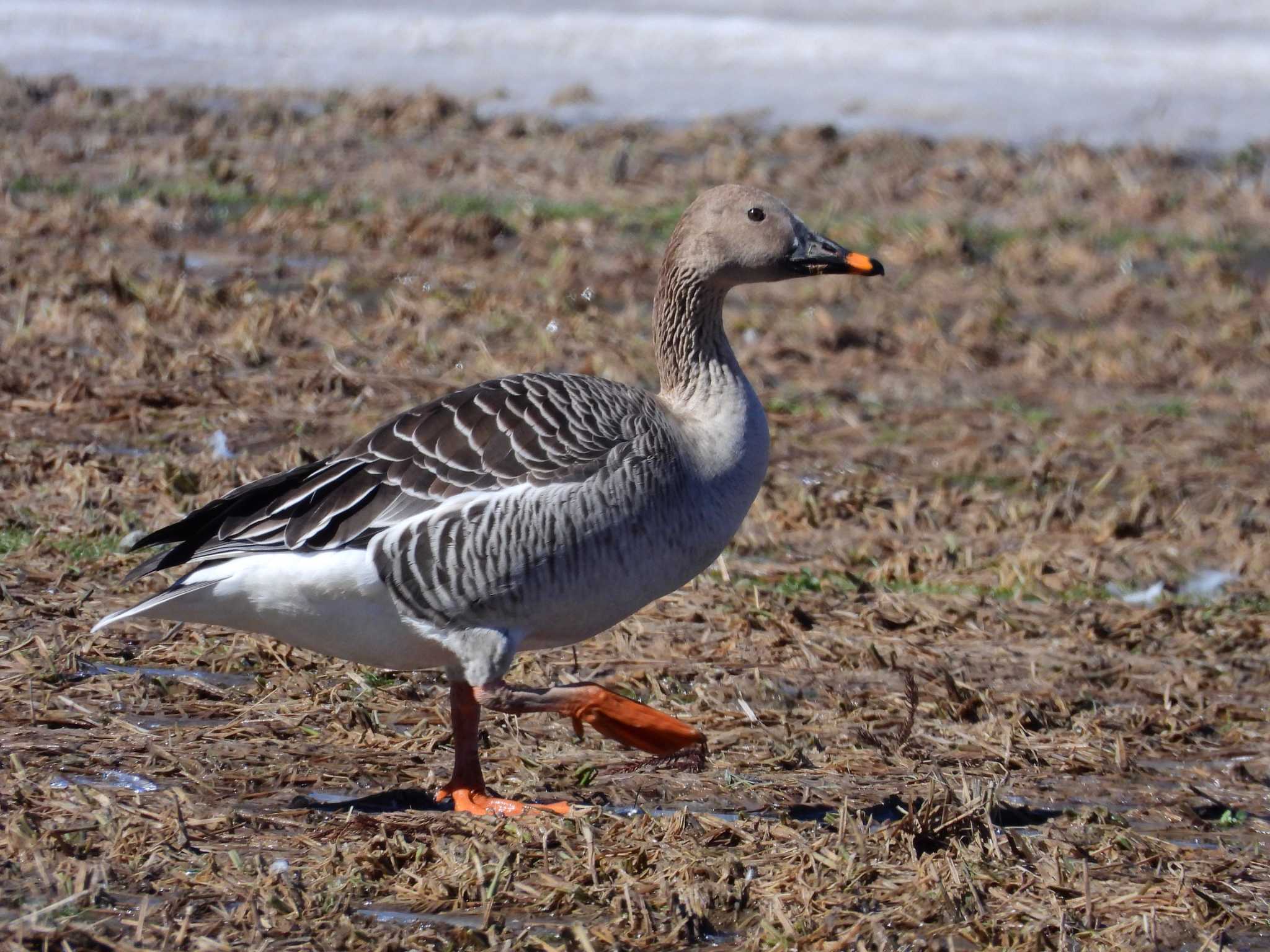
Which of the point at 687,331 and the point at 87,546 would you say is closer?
the point at 687,331

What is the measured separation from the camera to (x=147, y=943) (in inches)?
165

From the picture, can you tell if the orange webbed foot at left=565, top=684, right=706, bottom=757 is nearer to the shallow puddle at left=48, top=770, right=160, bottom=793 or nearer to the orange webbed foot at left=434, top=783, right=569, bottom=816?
the orange webbed foot at left=434, top=783, right=569, bottom=816

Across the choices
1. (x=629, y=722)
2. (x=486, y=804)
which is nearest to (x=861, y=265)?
(x=629, y=722)

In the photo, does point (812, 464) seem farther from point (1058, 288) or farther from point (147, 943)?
point (147, 943)

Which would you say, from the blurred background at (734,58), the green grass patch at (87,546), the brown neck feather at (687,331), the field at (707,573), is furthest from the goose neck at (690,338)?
the blurred background at (734,58)

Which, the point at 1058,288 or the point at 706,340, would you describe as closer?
the point at 706,340

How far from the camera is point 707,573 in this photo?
7.94 metres

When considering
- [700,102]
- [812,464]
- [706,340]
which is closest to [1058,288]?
[812,464]

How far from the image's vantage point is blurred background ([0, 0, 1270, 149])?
1808 centimetres

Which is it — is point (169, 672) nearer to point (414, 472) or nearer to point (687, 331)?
point (414, 472)

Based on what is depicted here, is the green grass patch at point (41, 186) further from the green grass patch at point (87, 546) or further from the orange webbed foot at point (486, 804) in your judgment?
the orange webbed foot at point (486, 804)

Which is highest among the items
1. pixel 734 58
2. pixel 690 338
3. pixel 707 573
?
pixel 734 58

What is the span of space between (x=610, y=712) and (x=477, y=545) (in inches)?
24.3

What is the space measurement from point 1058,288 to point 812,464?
15.6 feet
